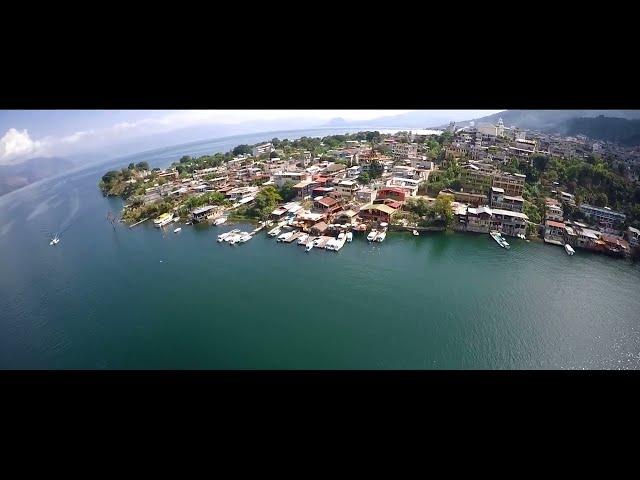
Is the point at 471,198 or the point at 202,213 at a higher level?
the point at 202,213

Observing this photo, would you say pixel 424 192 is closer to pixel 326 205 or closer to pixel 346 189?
pixel 346 189

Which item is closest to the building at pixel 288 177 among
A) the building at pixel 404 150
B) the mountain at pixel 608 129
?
the building at pixel 404 150

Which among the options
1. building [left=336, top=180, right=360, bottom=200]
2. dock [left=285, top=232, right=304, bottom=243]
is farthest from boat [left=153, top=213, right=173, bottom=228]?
building [left=336, top=180, right=360, bottom=200]

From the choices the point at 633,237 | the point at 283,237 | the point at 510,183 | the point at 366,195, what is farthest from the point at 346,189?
the point at 633,237

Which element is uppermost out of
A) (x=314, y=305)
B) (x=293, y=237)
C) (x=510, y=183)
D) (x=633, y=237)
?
(x=510, y=183)

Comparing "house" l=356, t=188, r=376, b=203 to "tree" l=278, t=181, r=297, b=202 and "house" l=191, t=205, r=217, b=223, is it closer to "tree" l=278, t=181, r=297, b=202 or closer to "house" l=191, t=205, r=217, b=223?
"tree" l=278, t=181, r=297, b=202

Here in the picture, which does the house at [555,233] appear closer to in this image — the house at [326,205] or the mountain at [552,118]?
the house at [326,205]
